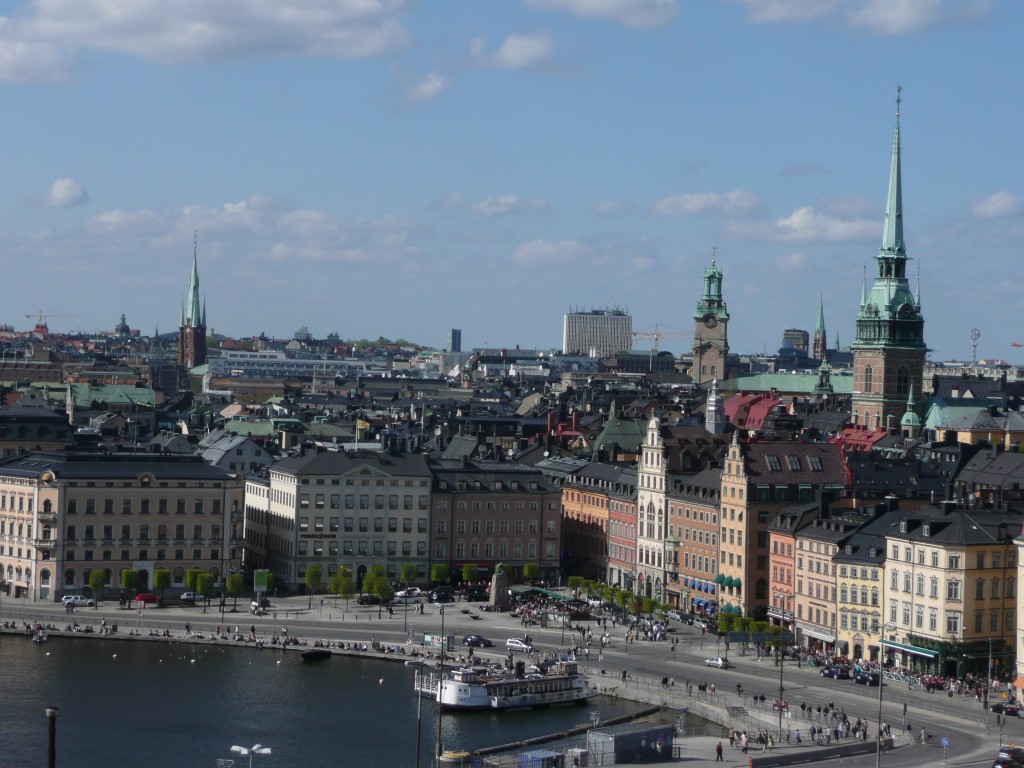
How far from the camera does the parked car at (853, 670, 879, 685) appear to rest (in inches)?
4512

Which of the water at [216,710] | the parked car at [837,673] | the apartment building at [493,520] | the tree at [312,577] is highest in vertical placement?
the apartment building at [493,520]

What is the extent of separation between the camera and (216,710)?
367 feet

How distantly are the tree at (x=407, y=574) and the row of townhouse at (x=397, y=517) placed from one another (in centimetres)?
113

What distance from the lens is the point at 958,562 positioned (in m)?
116

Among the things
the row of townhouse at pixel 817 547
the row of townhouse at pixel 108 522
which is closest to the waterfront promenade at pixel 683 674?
the row of townhouse at pixel 108 522

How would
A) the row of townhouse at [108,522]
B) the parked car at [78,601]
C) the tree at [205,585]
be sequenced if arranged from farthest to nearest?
the row of townhouse at [108,522]
the tree at [205,585]
the parked car at [78,601]

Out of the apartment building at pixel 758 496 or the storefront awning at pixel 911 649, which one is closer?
the storefront awning at pixel 911 649

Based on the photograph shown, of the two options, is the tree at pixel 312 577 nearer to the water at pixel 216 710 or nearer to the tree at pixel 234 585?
the tree at pixel 234 585

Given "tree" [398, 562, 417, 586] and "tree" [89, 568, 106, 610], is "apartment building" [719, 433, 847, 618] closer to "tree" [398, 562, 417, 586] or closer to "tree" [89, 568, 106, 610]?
"tree" [398, 562, 417, 586]

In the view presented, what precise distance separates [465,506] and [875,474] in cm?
3124

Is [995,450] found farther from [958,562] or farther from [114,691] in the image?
[114,691]

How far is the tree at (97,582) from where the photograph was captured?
144625 millimetres

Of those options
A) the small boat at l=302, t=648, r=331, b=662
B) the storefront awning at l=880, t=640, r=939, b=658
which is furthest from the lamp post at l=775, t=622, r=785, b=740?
the small boat at l=302, t=648, r=331, b=662

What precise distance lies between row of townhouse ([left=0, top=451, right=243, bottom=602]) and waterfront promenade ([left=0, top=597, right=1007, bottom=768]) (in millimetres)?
3572
